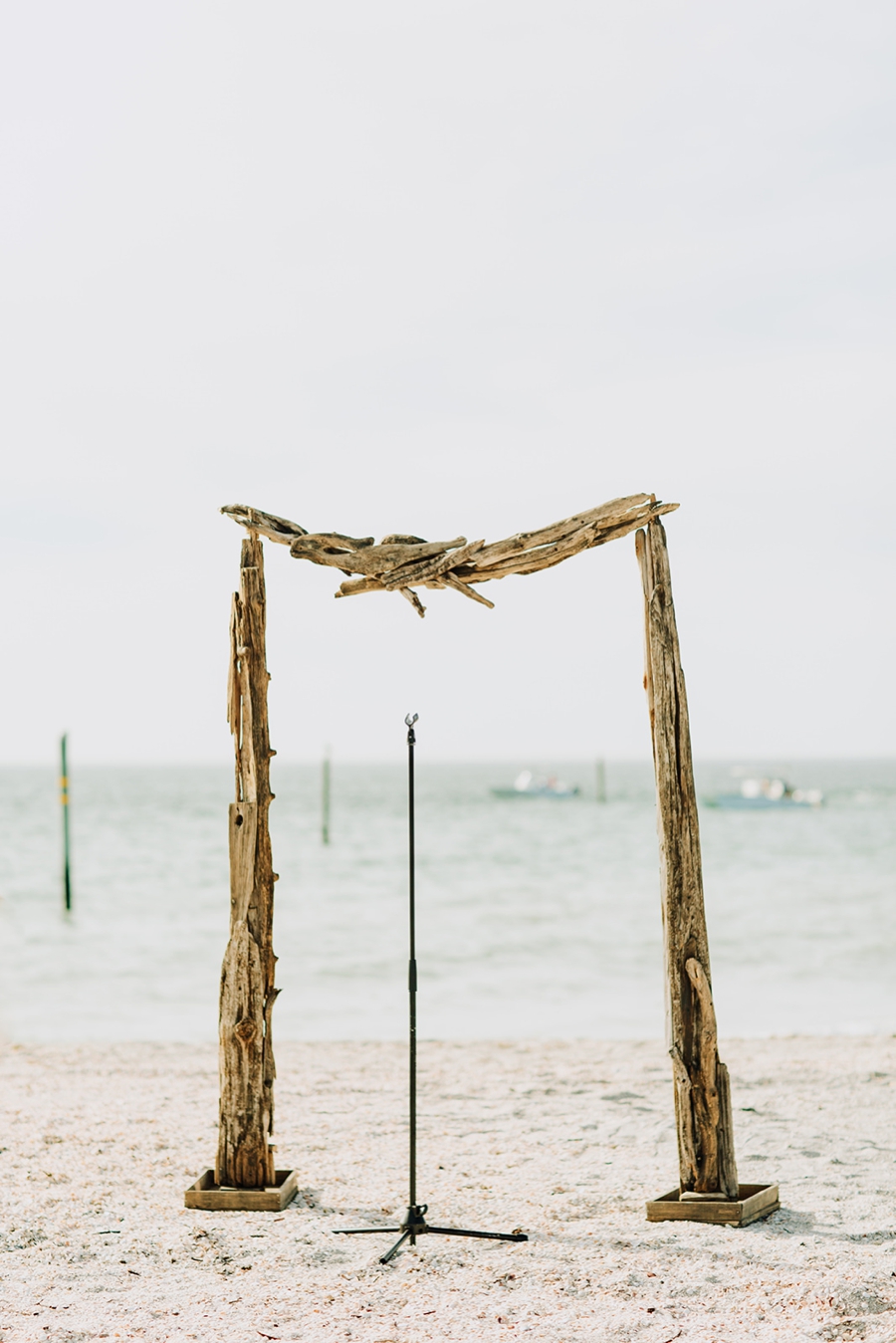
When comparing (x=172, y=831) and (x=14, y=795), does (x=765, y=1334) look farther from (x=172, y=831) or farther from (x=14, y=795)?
(x=14, y=795)

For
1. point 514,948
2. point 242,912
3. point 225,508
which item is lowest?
point 514,948

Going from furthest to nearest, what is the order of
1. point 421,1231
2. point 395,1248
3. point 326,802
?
point 326,802, point 421,1231, point 395,1248

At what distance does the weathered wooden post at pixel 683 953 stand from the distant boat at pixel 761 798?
4305 cm

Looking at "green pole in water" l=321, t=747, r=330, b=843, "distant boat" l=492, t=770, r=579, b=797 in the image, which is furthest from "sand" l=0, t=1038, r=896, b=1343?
"distant boat" l=492, t=770, r=579, b=797

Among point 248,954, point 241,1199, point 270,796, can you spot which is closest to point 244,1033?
point 248,954

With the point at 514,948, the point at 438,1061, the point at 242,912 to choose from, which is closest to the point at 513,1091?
the point at 438,1061

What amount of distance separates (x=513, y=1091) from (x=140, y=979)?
773cm

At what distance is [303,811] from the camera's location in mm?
48312

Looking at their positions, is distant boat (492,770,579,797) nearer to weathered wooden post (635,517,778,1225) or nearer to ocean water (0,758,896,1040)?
ocean water (0,758,896,1040)

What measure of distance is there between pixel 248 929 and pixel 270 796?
524mm

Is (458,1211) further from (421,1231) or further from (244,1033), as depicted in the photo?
(244,1033)

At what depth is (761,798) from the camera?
154 feet

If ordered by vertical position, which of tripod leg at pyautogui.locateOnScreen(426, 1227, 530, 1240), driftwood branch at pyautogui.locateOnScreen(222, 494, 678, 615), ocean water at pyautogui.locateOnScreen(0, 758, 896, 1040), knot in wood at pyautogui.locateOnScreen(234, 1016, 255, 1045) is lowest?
ocean water at pyautogui.locateOnScreen(0, 758, 896, 1040)

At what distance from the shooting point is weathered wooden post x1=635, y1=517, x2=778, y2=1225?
4676mm
